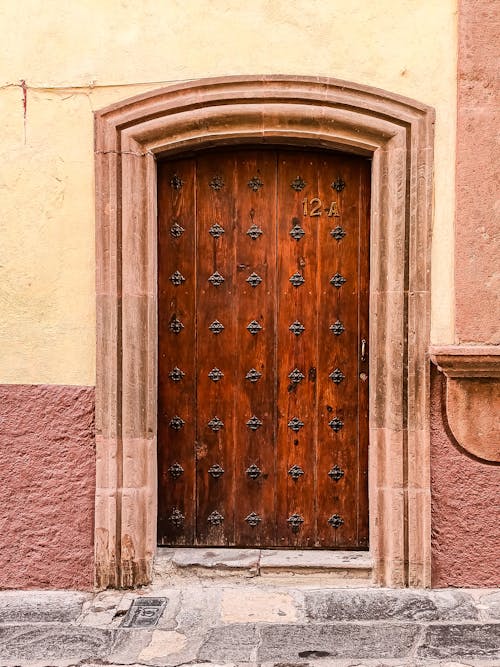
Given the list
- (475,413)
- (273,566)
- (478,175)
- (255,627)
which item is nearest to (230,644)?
(255,627)

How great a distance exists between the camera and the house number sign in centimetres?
411

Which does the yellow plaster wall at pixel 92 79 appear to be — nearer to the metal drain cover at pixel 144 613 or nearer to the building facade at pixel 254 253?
the building facade at pixel 254 253

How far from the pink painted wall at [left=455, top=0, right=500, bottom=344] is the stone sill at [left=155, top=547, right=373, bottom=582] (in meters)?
1.41

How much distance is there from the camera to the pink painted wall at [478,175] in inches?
149

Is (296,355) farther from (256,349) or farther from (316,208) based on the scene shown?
(316,208)

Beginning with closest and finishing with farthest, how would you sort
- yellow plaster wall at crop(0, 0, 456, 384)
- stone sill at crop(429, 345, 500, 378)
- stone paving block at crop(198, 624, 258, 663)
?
stone paving block at crop(198, 624, 258, 663)
stone sill at crop(429, 345, 500, 378)
yellow plaster wall at crop(0, 0, 456, 384)

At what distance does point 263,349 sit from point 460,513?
1.43 meters

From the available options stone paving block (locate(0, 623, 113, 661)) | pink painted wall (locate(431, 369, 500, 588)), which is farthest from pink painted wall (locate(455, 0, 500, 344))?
stone paving block (locate(0, 623, 113, 661))

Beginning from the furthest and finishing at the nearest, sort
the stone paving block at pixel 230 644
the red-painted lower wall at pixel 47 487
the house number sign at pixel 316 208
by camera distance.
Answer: the house number sign at pixel 316 208
the red-painted lower wall at pixel 47 487
the stone paving block at pixel 230 644

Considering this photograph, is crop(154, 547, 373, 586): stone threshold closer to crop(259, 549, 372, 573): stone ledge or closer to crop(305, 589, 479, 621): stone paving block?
crop(259, 549, 372, 573): stone ledge

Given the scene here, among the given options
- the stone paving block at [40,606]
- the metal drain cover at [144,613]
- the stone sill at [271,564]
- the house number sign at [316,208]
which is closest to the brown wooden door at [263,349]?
the house number sign at [316,208]

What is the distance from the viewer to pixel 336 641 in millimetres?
3330

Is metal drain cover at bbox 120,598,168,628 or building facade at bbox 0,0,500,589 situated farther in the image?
building facade at bbox 0,0,500,589

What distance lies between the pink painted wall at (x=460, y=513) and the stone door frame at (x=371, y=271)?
2.6 inches
